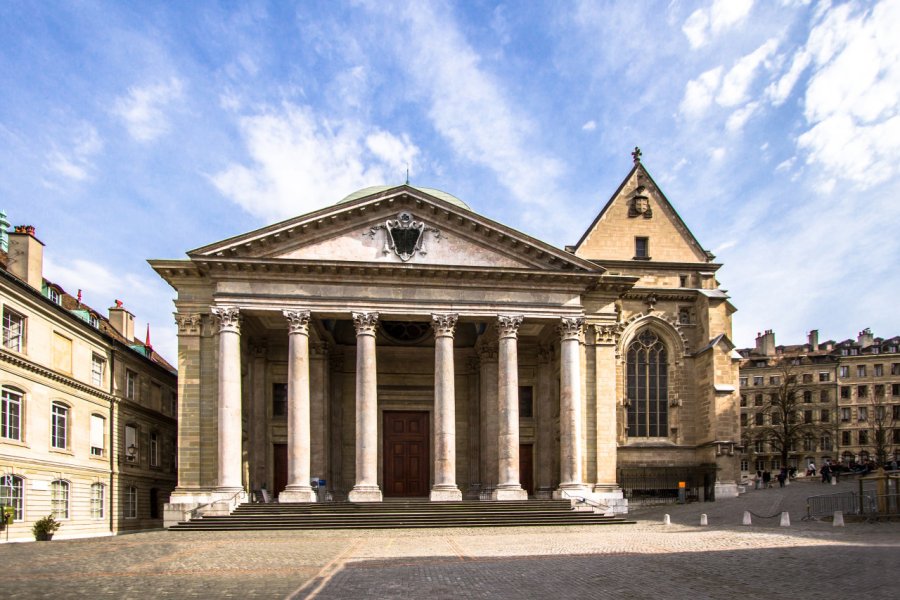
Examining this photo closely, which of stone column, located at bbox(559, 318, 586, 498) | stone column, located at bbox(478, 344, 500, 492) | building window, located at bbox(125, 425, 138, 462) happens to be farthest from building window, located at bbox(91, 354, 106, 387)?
stone column, located at bbox(559, 318, 586, 498)

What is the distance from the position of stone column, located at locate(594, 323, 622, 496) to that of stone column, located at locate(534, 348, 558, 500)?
3.68 meters

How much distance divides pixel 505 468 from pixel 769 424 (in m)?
59.1

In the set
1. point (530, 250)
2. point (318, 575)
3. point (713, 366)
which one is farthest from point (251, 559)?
point (713, 366)

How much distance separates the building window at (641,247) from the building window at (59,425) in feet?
97.1

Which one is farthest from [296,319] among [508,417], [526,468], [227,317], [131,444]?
[526,468]

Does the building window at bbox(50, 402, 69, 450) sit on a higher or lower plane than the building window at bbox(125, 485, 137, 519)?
Answer: higher

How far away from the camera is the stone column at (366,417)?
108 feet

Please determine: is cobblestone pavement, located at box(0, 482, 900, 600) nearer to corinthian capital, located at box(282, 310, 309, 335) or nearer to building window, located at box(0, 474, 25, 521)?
building window, located at box(0, 474, 25, 521)

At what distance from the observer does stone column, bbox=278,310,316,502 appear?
32.6 m

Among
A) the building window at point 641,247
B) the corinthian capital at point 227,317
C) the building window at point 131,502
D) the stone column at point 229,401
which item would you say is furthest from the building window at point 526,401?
the building window at point 131,502

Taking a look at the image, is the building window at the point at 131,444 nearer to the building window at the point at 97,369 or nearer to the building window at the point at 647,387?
the building window at the point at 97,369

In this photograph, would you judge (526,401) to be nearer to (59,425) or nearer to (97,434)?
(97,434)

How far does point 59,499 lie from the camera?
3300 centimetres

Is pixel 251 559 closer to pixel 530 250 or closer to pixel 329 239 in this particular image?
pixel 329 239
